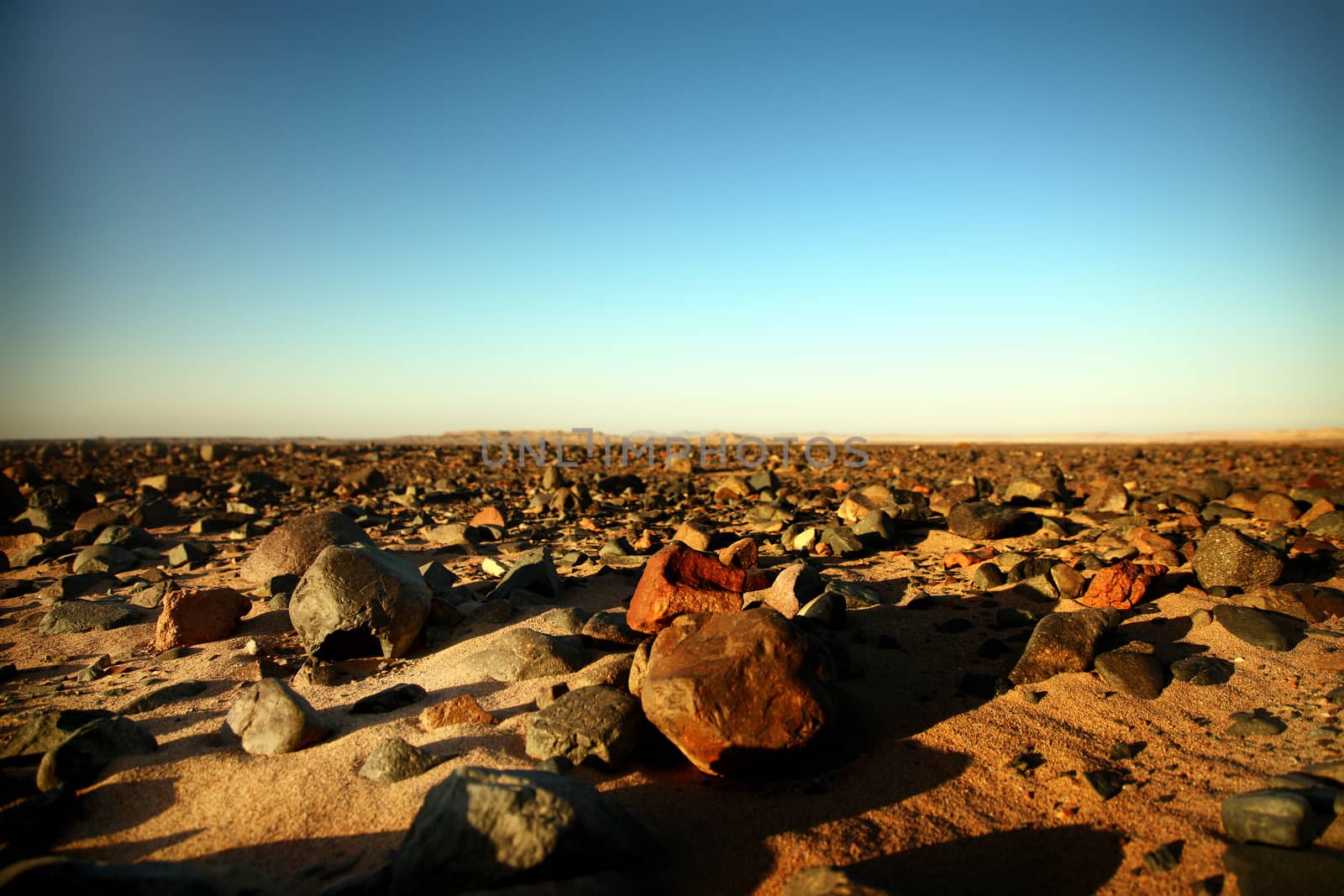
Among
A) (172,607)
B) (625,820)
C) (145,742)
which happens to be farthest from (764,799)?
(172,607)

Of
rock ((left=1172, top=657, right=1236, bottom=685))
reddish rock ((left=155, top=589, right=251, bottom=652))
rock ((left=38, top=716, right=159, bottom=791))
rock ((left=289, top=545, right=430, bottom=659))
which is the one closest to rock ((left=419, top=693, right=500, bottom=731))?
rock ((left=289, top=545, right=430, bottom=659))

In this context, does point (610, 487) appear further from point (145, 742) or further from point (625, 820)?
point (625, 820)

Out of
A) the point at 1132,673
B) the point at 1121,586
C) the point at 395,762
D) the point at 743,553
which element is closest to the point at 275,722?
the point at 395,762

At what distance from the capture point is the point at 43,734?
364 centimetres

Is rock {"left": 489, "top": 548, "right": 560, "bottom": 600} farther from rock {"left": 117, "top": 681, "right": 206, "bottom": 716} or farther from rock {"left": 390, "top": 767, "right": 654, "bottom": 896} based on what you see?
rock {"left": 390, "top": 767, "right": 654, "bottom": 896}

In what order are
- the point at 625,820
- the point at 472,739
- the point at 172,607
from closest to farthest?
the point at 625,820, the point at 472,739, the point at 172,607

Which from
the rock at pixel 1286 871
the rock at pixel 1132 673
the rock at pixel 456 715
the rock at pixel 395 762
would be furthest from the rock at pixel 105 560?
the rock at pixel 1286 871

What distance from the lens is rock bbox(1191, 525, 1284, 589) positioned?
5.26 metres

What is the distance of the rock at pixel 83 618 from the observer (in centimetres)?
563

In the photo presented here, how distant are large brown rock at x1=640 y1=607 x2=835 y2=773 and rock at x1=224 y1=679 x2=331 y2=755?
65.9 inches

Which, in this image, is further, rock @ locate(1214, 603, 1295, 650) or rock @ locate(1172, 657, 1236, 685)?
rock @ locate(1214, 603, 1295, 650)

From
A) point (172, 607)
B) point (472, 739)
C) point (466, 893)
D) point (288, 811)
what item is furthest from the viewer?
point (172, 607)

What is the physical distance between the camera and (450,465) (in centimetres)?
1916

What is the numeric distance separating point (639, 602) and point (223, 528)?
7046mm
